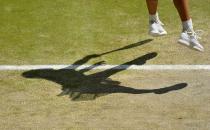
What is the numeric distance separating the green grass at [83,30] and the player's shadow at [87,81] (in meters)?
0.19

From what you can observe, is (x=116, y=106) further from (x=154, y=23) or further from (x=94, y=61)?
(x=154, y=23)

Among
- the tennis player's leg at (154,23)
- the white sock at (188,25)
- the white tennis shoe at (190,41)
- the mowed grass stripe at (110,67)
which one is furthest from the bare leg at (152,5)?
the mowed grass stripe at (110,67)

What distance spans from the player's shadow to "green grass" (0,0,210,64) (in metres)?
0.19

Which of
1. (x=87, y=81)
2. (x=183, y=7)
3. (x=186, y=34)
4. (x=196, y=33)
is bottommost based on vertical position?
(x=87, y=81)

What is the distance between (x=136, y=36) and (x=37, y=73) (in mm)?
1836

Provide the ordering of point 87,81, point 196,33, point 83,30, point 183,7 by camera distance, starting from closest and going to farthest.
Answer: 1. point 87,81
2. point 183,7
3. point 196,33
4. point 83,30

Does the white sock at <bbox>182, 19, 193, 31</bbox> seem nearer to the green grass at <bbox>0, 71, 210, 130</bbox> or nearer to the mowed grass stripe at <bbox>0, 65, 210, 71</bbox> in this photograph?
the mowed grass stripe at <bbox>0, 65, 210, 71</bbox>

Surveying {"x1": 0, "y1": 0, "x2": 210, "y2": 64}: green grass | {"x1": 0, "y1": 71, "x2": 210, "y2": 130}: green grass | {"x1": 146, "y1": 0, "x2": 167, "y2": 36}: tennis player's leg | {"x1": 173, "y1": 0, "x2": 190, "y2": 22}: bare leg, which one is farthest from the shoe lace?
{"x1": 0, "y1": 71, "x2": 210, "y2": 130}: green grass

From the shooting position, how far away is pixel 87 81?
23.8 ft

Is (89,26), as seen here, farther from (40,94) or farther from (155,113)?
(155,113)

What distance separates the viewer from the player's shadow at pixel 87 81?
6.91 metres

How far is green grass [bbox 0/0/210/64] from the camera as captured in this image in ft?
26.3

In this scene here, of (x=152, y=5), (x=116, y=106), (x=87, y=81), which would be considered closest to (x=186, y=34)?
(x=152, y=5)

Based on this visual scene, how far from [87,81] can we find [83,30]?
1.85 m
